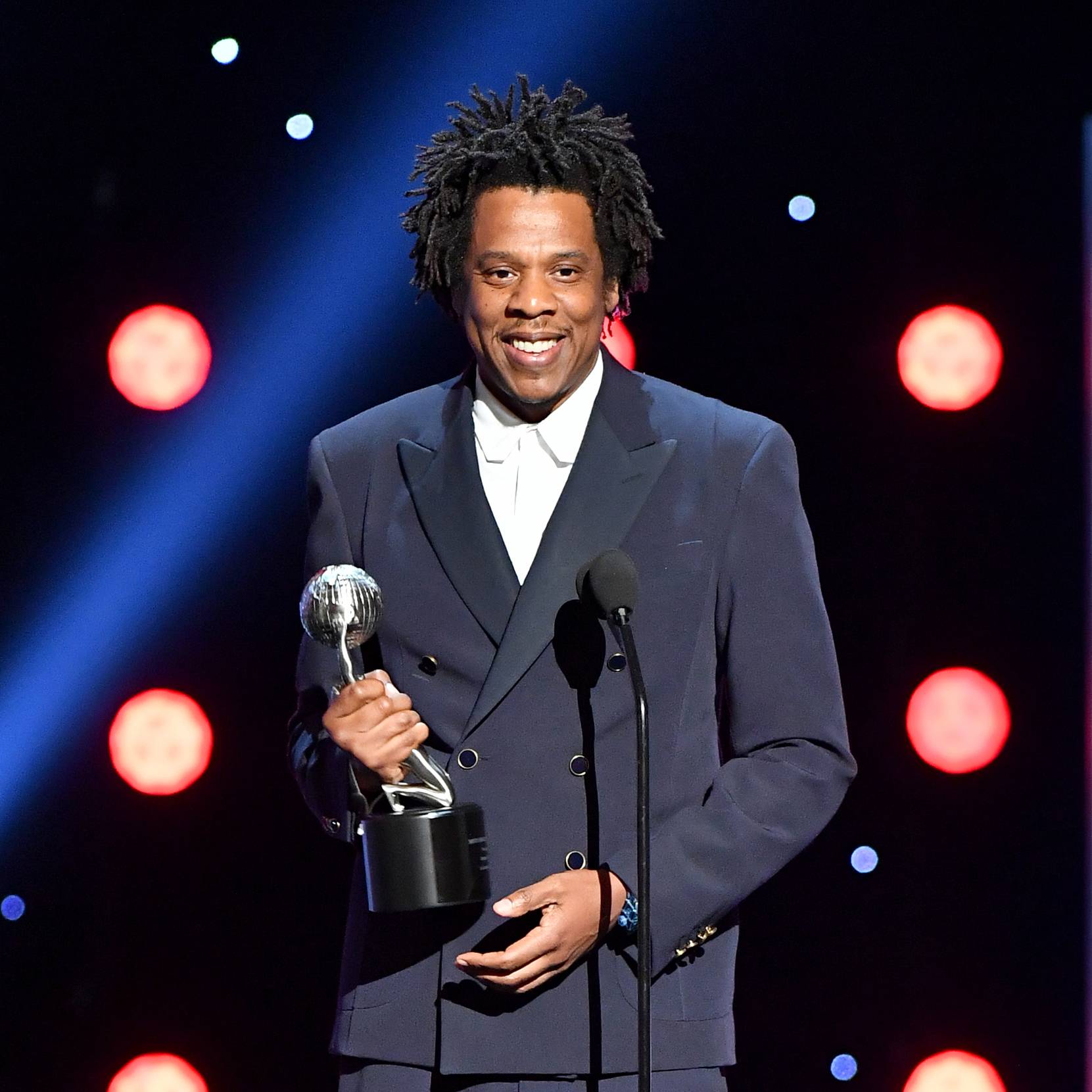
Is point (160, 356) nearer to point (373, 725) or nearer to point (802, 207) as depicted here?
point (802, 207)

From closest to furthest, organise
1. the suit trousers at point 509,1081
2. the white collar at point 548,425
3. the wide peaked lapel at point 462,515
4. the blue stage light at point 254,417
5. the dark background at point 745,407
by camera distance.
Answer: the suit trousers at point 509,1081 → the wide peaked lapel at point 462,515 → the white collar at point 548,425 → the dark background at point 745,407 → the blue stage light at point 254,417

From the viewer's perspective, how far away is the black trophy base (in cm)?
166

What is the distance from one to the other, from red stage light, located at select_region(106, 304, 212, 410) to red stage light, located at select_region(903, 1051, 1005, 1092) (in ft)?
5.78

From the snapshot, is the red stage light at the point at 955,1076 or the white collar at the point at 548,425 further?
the red stage light at the point at 955,1076

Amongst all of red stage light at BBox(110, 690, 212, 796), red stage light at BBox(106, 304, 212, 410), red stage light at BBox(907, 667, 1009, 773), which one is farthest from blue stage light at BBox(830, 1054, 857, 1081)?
red stage light at BBox(106, 304, 212, 410)

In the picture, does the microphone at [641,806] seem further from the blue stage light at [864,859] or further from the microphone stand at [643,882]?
the blue stage light at [864,859]

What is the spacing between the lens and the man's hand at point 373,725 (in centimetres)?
170

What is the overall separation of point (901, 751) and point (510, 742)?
110cm

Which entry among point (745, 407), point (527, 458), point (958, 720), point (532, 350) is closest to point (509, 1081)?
point (527, 458)

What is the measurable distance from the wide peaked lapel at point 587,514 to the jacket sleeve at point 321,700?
0.17 meters

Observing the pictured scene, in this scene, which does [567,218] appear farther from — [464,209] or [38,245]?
[38,245]

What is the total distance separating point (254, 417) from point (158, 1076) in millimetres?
1220

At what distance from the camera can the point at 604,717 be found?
6.24 ft

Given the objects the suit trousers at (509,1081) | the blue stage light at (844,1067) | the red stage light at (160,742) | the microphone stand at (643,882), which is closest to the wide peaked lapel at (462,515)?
the microphone stand at (643,882)
